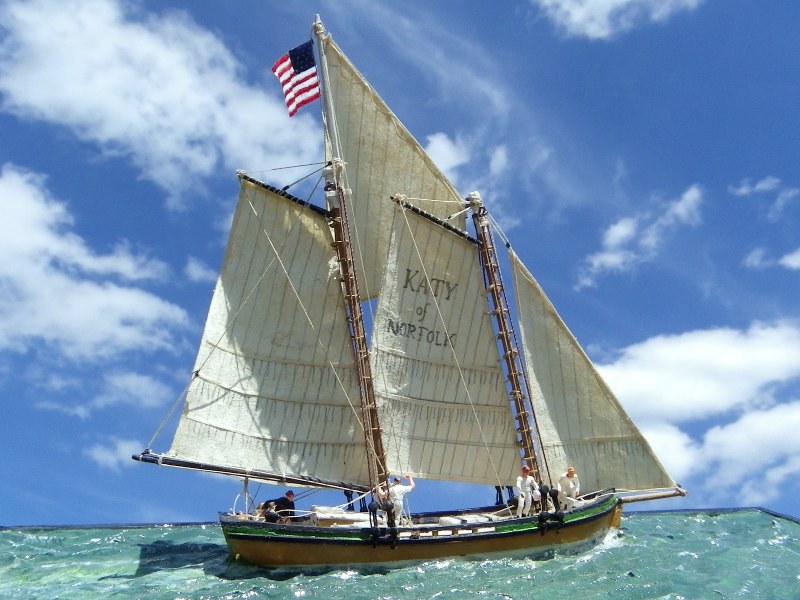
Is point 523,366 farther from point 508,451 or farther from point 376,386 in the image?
point 376,386

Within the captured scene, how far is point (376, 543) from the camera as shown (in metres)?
26.0

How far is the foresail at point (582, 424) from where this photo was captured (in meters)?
29.9

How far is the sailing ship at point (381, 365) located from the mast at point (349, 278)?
0.06 m

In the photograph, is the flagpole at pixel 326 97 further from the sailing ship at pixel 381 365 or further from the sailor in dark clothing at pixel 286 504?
the sailor in dark clothing at pixel 286 504

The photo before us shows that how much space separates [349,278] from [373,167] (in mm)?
4798

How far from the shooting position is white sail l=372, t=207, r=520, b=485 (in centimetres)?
3020

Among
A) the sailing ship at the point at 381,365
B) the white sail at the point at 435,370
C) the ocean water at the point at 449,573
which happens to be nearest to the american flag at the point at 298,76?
the sailing ship at the point at 381,365

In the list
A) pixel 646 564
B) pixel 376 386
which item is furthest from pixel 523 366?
pixel 646 564

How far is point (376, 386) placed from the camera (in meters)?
30.1

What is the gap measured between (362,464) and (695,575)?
1195 cm

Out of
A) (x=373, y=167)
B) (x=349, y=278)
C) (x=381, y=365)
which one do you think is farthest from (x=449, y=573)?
(x=373, y=167)

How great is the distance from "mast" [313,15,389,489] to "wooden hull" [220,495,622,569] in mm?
3019

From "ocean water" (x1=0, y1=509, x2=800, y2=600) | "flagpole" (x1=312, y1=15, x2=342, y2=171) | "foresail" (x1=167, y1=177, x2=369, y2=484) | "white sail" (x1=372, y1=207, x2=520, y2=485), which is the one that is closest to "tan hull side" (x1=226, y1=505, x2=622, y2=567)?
"ocean water" (x1=0, y1=509, x2=800, y2=600)

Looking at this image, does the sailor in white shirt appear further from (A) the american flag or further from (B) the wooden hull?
(A) the american flag
